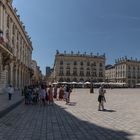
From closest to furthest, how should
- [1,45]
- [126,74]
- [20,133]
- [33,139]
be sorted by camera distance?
[33,139]
[20,133]
[1,45]
[126,74]

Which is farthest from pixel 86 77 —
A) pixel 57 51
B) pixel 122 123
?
pixel 122 123

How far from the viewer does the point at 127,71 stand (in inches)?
6225

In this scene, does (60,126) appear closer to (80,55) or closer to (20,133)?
(20,133)

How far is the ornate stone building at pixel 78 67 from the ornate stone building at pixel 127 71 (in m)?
14.7

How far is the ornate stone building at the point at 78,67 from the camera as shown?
142 meters

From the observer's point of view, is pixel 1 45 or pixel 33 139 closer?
pixel 33 139

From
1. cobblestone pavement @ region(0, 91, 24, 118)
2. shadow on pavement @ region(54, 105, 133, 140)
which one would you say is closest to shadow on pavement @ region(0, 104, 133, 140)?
shadow on pavement @ region(54, 105, 133, 140)

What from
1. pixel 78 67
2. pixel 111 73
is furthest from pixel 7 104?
pixel 111 73

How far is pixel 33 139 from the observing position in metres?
9.32

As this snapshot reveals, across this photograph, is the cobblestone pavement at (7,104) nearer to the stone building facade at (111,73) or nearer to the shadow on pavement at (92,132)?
the shadow on pavement at (92,132)

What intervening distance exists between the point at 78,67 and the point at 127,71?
27157 millimetres

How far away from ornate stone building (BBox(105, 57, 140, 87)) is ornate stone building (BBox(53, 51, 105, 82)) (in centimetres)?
1474

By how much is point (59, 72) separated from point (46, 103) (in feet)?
379

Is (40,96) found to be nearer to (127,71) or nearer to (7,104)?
(7,104)
